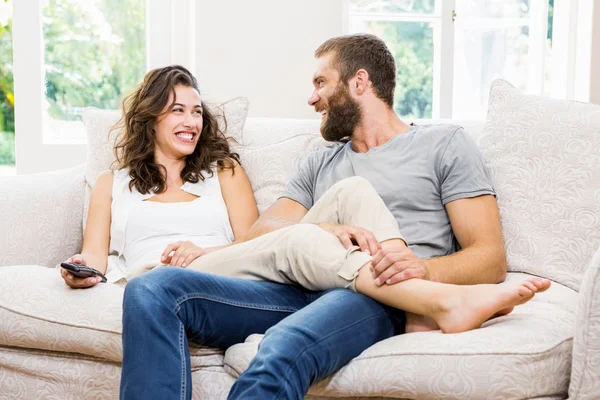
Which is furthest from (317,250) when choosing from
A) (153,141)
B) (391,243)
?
(153,141)

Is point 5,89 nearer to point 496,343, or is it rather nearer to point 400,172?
point 400,172

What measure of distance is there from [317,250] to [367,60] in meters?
0.72

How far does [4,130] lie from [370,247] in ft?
8.09

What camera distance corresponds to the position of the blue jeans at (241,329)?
1351mm

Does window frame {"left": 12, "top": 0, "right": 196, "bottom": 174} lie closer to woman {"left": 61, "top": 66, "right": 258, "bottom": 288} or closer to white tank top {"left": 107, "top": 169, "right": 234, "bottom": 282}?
woman {"left": 61, "top": 66, "right": 258, "bottom": 288}

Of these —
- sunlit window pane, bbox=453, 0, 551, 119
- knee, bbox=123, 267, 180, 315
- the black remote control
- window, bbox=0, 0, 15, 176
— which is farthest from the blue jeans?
sunlit window pane, bbox=453, 0, 551, 119

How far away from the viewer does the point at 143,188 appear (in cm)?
215

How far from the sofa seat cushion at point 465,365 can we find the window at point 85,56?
6.85ft

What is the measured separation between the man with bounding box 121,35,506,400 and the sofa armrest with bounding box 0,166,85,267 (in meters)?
0.61

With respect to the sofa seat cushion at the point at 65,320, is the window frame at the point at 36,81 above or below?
above

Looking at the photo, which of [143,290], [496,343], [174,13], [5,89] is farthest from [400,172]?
[5,89]

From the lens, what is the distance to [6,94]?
3.41m

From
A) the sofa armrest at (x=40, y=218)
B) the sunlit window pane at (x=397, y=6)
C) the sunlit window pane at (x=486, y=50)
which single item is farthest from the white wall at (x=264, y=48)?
the sofa armrest at (x=40, y=218)

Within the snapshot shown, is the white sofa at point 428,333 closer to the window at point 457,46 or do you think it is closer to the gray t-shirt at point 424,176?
the gray t-shirt at point 424,176
